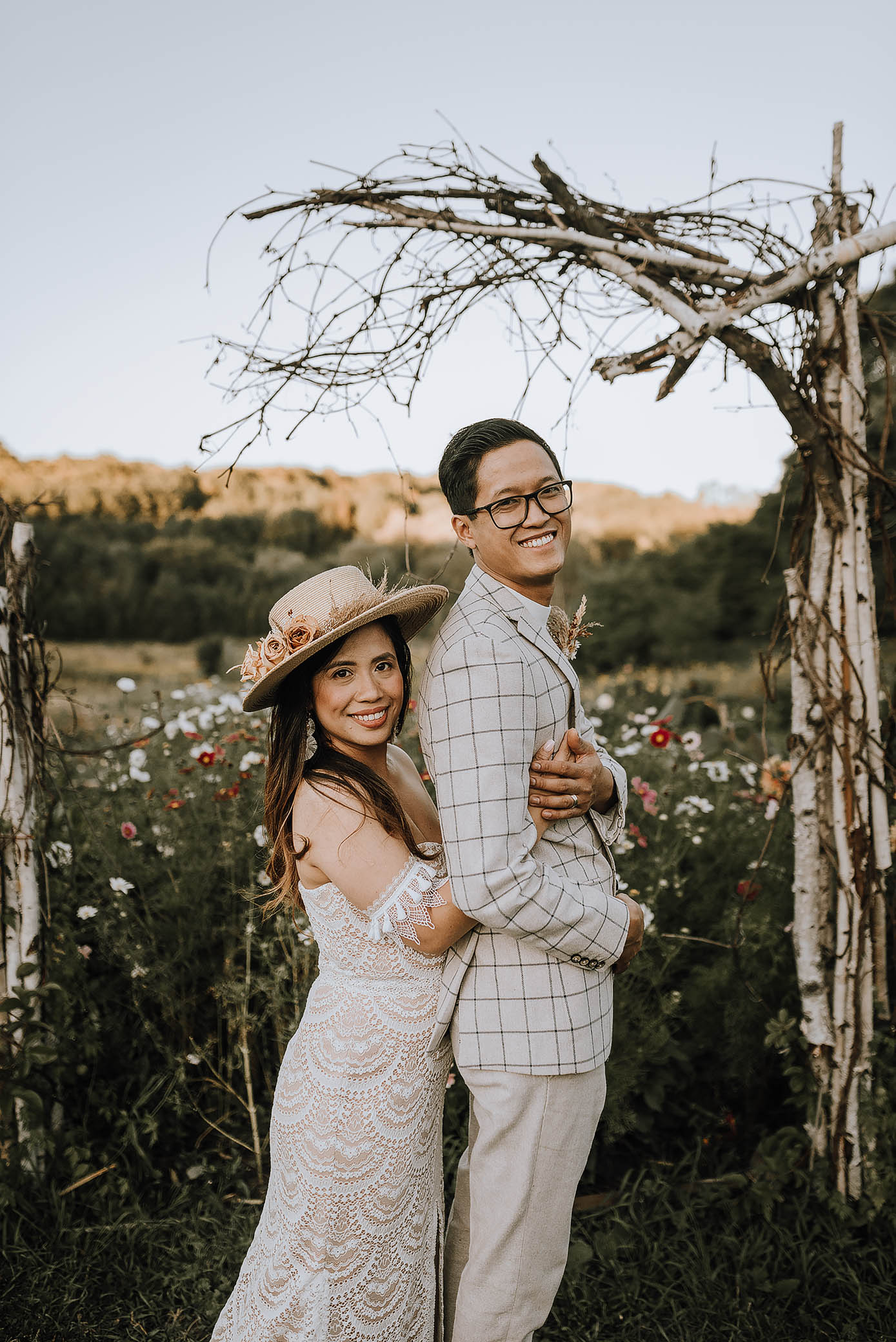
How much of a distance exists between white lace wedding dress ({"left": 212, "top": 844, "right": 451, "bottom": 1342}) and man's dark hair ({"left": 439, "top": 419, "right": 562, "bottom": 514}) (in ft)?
2.42

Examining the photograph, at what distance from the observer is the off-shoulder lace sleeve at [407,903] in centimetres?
174

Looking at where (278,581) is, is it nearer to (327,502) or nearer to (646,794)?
(327,502)

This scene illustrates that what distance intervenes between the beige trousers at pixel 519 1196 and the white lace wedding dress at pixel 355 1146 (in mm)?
168

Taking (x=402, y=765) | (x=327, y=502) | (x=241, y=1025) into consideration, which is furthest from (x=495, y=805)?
(x=327, y=502)

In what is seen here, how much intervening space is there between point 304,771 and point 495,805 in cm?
51

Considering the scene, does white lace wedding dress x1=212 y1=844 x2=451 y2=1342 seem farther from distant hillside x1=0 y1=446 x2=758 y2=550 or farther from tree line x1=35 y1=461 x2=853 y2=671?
distant hillside x1=0 y1=446 x2=758 y2=550

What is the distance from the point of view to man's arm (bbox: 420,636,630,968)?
5.18 ft

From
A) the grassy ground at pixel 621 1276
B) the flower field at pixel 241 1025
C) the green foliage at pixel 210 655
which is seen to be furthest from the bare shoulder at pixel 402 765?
the green foliage at pixel 210 655

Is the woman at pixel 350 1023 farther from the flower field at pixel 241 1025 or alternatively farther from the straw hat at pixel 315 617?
the flower field at pixel 241 1025

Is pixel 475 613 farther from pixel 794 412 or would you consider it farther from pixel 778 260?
pixel 778 260

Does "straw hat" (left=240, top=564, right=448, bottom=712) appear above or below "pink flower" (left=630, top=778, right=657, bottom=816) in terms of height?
above

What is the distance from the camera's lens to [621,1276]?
8.25 ft

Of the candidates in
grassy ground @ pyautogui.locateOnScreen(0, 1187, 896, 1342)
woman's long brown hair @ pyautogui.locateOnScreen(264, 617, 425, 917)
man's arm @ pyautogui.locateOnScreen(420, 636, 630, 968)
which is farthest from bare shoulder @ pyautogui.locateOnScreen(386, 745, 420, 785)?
grassy ground @ pyautogui.locateOnScreen(0, 1187, 896, 1342)

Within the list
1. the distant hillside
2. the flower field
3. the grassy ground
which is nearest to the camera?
the grassy ground
